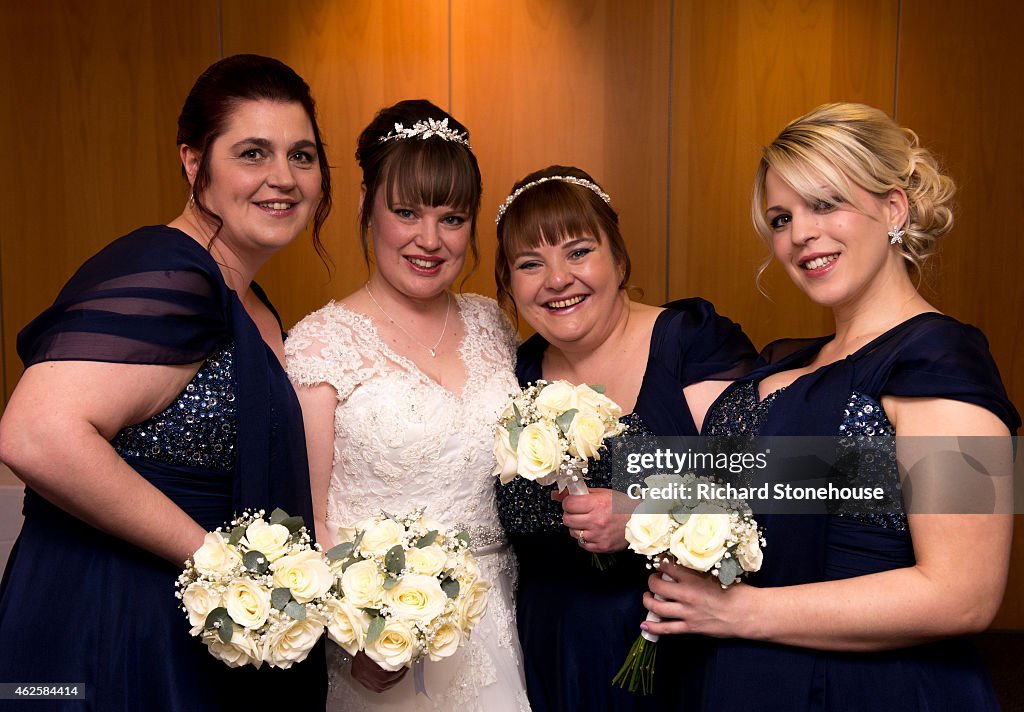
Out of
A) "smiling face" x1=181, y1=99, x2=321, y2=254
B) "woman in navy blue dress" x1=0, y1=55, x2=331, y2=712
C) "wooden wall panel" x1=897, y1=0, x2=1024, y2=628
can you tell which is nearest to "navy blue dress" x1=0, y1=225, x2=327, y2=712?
"woman in navy blue dress" x1=0, y1=55, x2=331, y2=712

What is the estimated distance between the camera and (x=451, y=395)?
2.44 m

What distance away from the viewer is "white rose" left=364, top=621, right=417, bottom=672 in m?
1.70

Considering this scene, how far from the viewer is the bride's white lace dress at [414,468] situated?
225cm

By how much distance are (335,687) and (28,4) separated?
392 cm

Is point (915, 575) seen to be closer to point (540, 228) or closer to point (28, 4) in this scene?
point (540, 228)

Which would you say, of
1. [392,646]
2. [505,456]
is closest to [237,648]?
[392,646]

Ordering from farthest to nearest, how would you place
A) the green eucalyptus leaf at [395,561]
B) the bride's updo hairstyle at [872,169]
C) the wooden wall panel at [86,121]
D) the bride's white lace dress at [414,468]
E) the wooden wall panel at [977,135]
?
the wooden wall panel at [86,121] < the wooden wall panel at [977,135] < the bride's white lace dress at [414,468] < the bride's updo hairstyle at [872,169] < the green eucalyptus leaf at [395,561]

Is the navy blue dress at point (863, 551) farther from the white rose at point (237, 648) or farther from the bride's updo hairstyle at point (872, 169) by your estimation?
the white rose at point (237, 648)

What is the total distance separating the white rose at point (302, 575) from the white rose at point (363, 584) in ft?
0.13

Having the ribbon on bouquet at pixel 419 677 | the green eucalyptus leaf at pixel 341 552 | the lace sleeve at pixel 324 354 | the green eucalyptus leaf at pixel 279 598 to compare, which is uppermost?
the lace sleeve at pixel 324 354

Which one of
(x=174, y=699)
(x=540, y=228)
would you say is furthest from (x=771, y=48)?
(x=174, y=699)

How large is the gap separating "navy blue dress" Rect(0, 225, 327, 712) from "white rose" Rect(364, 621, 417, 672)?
0.44 metres

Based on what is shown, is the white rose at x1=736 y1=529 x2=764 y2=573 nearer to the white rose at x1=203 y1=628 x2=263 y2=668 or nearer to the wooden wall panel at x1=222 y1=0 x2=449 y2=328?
the white rose at x1=203 y1=628 x2=263 y2=668

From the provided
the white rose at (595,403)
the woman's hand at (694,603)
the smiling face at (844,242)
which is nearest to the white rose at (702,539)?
the woman's hand at (694,603)
